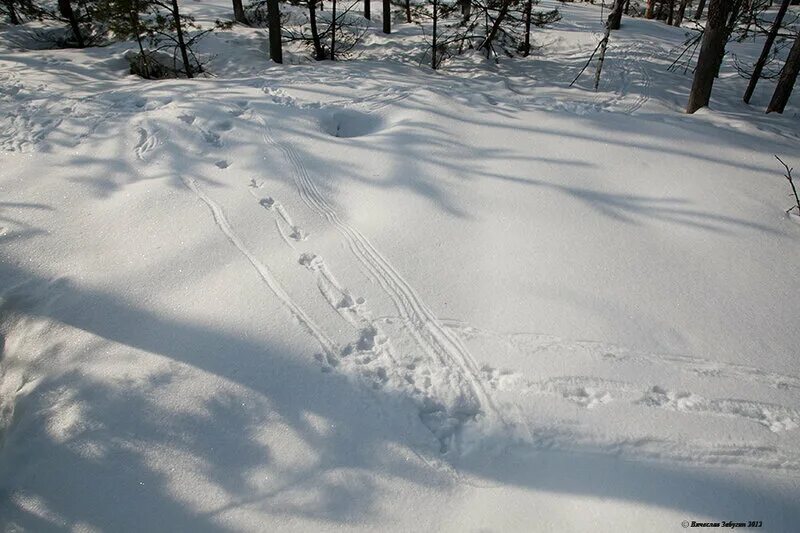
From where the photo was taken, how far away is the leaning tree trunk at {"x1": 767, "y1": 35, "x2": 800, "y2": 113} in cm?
814

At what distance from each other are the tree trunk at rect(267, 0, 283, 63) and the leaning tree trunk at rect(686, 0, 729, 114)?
10218mm

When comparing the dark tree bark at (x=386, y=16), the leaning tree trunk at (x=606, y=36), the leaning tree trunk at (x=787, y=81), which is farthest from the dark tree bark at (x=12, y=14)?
the leaning tree trunk at (x=787, y=81)

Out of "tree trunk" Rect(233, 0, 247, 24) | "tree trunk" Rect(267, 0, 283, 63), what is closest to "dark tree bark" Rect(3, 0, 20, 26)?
"tree trunk" Rect(233, 0, 247, 24)

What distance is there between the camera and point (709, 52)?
304 inches

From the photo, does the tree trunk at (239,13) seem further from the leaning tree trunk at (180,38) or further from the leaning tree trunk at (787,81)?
the leaning tree trunk at (787,81)

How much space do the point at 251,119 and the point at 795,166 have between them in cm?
842

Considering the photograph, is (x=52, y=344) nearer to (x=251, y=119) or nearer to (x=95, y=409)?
(x=95, y=409)

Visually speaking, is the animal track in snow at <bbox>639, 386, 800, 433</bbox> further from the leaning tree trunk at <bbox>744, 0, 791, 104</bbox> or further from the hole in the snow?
the leaning tree trunk at <bbox>744, 0, 791, 104</bbox>

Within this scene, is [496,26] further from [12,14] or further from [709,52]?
[12,14]

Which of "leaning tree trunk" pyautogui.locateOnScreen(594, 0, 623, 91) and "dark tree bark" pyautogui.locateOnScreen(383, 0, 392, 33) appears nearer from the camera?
"leaning tree trunk" pyautogui.locateOnScreen(594, 0, 623, 91)

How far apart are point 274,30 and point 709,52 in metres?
10.6

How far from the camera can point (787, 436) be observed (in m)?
2.90

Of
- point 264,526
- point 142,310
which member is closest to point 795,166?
point 264,526

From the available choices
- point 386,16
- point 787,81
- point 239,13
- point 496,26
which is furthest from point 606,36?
point 239,13
